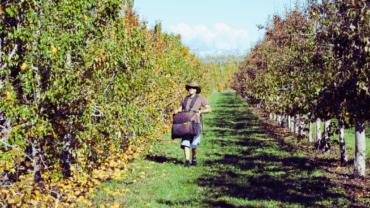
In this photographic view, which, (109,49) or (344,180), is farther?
(344,180)

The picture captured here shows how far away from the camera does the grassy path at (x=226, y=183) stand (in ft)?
24.3

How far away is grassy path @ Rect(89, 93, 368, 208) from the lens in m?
7.39

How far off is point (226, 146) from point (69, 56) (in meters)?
10.4

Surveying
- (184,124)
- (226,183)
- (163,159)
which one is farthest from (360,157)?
(163,159)

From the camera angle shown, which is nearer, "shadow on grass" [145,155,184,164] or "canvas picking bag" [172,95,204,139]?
"canvas picking bag" [172,95,204,139]

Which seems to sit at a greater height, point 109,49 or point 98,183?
point 109,49

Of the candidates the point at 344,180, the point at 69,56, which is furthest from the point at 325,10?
the point at 69,56

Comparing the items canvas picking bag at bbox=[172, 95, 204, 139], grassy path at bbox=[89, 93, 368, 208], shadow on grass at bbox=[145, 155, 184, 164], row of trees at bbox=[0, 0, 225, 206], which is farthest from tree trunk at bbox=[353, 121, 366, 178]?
row of trees at bbox=[0, 0, 225, 206]

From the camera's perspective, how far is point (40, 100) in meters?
6.16

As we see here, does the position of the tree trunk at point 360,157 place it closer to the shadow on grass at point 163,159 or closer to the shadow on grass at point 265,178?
the shadow on grass at point 265,178

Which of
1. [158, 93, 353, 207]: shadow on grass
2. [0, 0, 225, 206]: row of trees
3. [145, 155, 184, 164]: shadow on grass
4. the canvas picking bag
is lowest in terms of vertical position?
[158, 93, 353, 207]: shadow on grass

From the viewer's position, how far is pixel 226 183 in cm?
888

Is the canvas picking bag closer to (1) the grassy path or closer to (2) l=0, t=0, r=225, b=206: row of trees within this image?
(1) the grassy path

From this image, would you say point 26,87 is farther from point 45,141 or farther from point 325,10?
point 325,10
